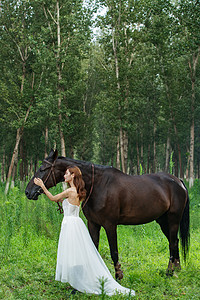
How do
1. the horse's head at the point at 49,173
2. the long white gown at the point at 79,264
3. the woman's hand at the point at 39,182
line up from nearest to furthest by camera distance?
the long white gown at the point at 79,264 → the woman's hand at the point at 39,182 → the horse's head at the point at 49,173

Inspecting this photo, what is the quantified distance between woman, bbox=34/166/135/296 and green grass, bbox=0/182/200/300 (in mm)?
198

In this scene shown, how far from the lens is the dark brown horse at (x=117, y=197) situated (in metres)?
5.11

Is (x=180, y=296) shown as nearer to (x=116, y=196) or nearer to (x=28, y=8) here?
(x=116, y=196)

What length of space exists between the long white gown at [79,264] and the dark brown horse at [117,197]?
1.36 ft

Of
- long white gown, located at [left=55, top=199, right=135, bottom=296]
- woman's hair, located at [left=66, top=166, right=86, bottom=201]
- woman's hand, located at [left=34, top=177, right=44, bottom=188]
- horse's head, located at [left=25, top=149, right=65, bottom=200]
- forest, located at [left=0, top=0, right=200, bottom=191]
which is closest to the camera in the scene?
long white gown, located at [left=55, top=199, right=135, bottom=296]

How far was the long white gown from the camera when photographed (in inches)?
185

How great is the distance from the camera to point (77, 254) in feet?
15.5

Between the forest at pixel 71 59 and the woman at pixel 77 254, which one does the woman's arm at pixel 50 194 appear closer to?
the woman at pixel 77 254

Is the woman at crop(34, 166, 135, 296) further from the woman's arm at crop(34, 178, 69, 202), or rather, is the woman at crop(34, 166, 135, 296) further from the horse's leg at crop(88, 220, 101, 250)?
the horse's leg at crop(88, 220, 101, 250)

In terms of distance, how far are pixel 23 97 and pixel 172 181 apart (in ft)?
50.8

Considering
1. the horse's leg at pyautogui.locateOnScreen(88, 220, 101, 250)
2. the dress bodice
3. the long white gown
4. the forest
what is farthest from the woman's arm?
the forest

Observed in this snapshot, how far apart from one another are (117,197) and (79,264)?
122 cm

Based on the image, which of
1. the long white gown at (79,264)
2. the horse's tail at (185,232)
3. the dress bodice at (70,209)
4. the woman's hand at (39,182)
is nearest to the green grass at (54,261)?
the long white gown at (79,264)

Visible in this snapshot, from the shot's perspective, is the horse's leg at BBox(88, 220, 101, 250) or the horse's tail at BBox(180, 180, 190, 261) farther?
the horse's tail at BBox(180, 180, 190, 261)
